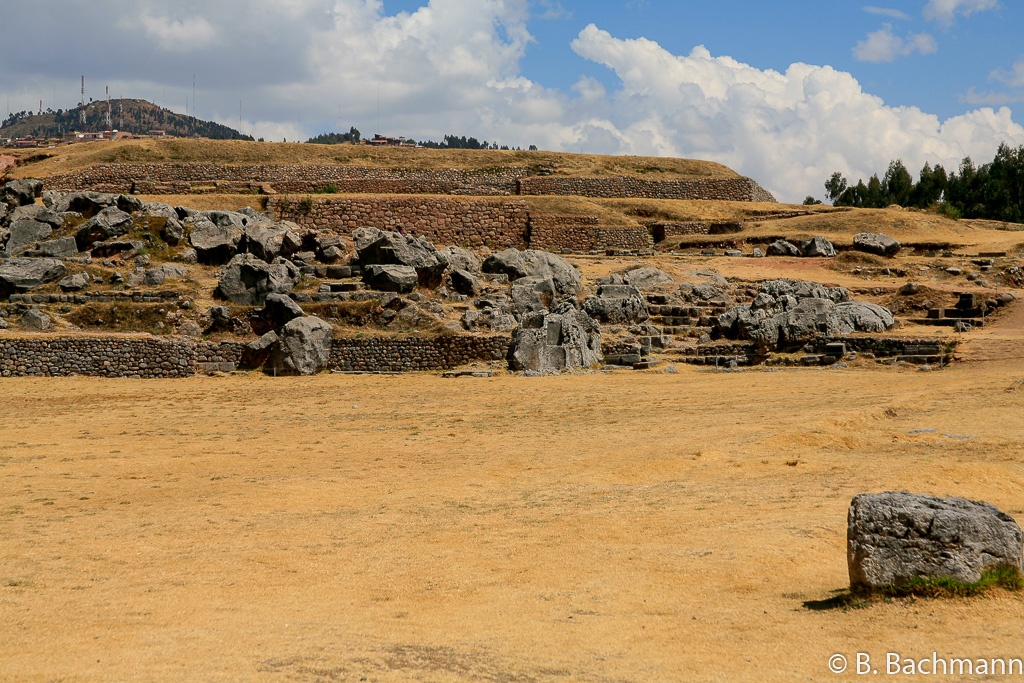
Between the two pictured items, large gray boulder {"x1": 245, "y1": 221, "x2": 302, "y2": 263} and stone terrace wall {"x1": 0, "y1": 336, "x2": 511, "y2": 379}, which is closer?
stone terrace wall {"x1": 0, "y1": 336, "x2": 511, "y2": 379}

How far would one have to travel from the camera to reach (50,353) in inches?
966

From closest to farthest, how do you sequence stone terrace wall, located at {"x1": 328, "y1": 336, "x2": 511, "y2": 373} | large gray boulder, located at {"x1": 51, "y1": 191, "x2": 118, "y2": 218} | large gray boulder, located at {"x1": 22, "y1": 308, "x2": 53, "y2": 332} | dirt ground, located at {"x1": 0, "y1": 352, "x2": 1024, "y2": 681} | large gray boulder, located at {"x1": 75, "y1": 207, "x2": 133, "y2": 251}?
1. dirt ground, located at {"x1": 0, "y1": 352, "x2": 1024, "y2": 681}
2. stone terrace wall, located at {"x1": 328, "y1": 336, "x2": 511, "y2": 373}
3. large gray boulder, located at {"x1": 22, "y1": 308, "x2": 53, "y2": 332}
4. large gray boulder, located at {"x1": 75, "y1": 207, "x2": 133, "y2": 251}
5. large gray boulder, located at {"x1": 51, "y1": 191, "x2": 118, "y2": 218}

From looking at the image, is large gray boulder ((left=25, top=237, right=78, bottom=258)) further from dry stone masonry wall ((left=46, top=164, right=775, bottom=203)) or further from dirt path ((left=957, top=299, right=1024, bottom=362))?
dirt path ((left=957, top=299, right=1024, bottom=362))

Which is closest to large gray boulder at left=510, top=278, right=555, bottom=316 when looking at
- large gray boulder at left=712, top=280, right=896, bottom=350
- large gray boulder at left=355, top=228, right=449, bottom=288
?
large gray boulder at left=355, top=228, right=449, bottom=288

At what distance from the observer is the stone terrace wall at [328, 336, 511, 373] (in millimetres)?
25328

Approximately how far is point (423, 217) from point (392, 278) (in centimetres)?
1300

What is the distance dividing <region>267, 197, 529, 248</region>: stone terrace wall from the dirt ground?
22.4 m

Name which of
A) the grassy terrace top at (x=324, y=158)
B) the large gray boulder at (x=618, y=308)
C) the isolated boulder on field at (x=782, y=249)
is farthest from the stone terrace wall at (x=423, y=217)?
the large gray boulder at (x=618, y=308)

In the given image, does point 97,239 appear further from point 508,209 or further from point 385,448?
point 385,448

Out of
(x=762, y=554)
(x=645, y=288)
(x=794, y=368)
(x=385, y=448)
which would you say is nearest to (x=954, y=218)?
(x=645, y=288)

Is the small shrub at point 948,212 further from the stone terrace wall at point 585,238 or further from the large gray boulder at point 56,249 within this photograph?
the large gray boulder at point 56,249

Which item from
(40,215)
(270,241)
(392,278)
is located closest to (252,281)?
(270,241)

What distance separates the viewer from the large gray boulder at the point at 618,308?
2744 centimetres

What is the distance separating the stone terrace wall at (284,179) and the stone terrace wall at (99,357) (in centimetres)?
2134
